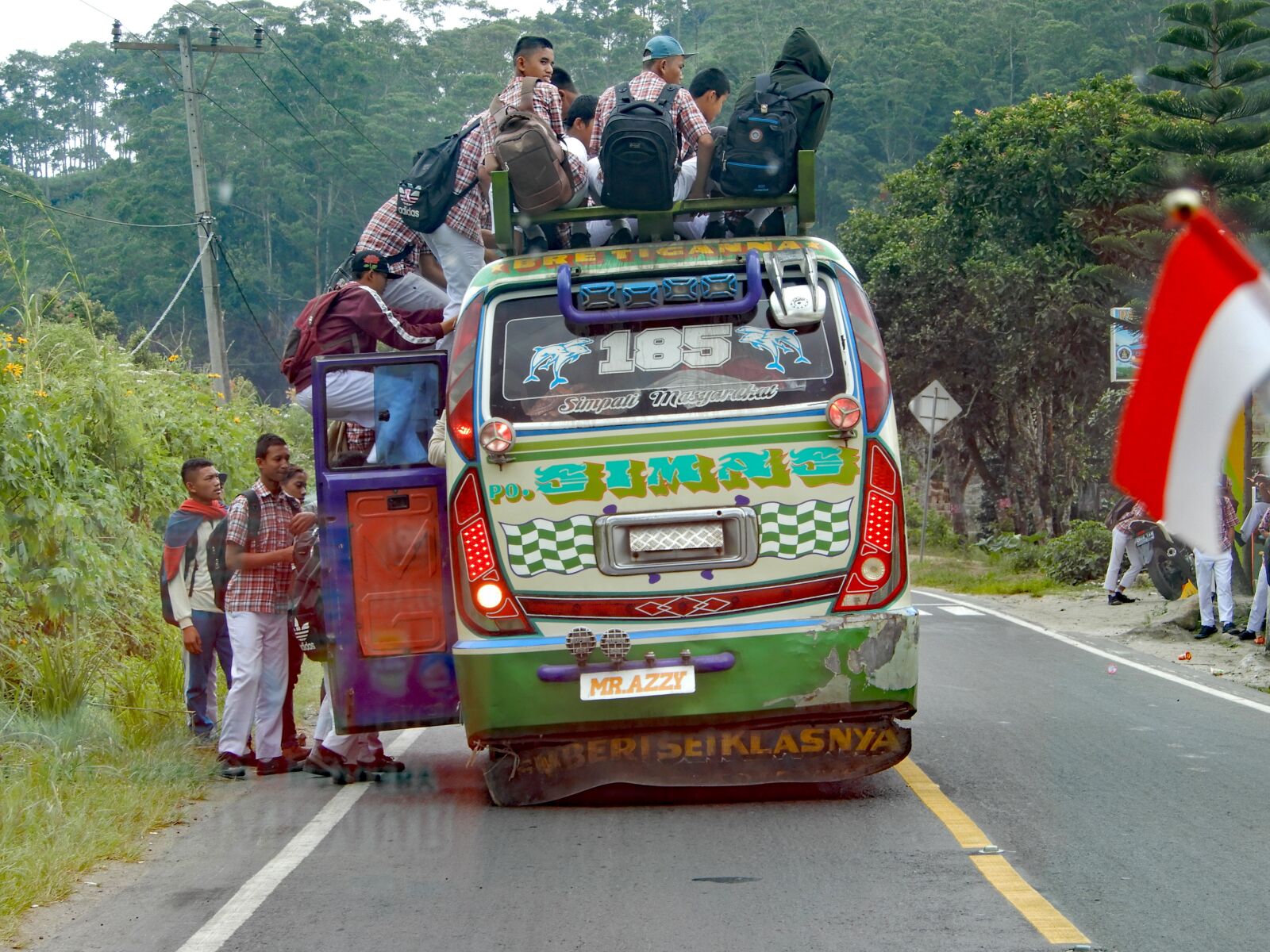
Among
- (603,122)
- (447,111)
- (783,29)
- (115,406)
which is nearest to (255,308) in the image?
(447,111)

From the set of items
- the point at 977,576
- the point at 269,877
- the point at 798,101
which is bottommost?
the point at 977,576

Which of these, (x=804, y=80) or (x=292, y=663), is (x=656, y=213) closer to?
(x=804, y=80)

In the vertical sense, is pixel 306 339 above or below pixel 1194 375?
above

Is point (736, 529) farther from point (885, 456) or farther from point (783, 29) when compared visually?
point (783, 29)

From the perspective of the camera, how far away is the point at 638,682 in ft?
24.4

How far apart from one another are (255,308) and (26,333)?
58.7m

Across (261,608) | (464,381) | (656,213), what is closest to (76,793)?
(261,608)

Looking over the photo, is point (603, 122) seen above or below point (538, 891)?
above

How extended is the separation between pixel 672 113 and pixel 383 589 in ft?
9.97

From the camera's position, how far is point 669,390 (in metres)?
7.64

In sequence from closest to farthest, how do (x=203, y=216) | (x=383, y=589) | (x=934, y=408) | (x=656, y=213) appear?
(x=383, y=589) < (x=656, y=213) < (x=203, y=216) < (x=934, y=408)

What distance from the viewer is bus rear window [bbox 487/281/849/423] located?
7621mm

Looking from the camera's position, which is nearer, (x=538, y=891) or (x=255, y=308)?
(x=538, y=891)

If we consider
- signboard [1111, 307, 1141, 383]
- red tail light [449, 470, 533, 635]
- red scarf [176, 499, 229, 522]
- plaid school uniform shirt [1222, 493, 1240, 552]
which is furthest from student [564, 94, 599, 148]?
signboard [1111, 307, 1141, 383]
